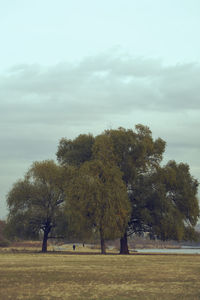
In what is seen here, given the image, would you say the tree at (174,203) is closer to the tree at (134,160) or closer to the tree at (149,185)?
the tree at (149,185)

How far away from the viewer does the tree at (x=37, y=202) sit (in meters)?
64.6

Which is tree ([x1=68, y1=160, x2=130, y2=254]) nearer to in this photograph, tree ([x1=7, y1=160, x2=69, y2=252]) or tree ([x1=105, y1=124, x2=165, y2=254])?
tree ([x1=105, y1=124, x2=165, y2=254])

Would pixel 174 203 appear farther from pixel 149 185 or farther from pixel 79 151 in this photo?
pixel 79 151

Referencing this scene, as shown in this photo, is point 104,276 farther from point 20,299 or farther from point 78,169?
point 78,169

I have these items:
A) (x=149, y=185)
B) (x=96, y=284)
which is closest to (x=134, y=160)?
(x=149, y=185)

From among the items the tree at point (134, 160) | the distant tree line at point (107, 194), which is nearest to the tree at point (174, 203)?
the distant tree line at point (107, 194)

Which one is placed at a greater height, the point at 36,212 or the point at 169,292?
the point at 36,212

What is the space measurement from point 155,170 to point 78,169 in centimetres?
1012

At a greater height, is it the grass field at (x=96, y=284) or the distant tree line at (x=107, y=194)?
the distant tree line at (x=107, y=194)

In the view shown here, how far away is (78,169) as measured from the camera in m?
63.4

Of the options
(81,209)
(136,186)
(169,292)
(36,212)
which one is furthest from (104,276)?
(36,212)

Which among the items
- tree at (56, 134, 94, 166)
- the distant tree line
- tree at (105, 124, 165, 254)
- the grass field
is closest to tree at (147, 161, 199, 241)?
the distant tree line

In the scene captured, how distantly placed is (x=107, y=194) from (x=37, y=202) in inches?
493

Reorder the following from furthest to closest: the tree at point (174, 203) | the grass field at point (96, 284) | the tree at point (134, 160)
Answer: the tree at point (134, 160) → the tree at point (174, 203) → the grass field at point (96, 284)
